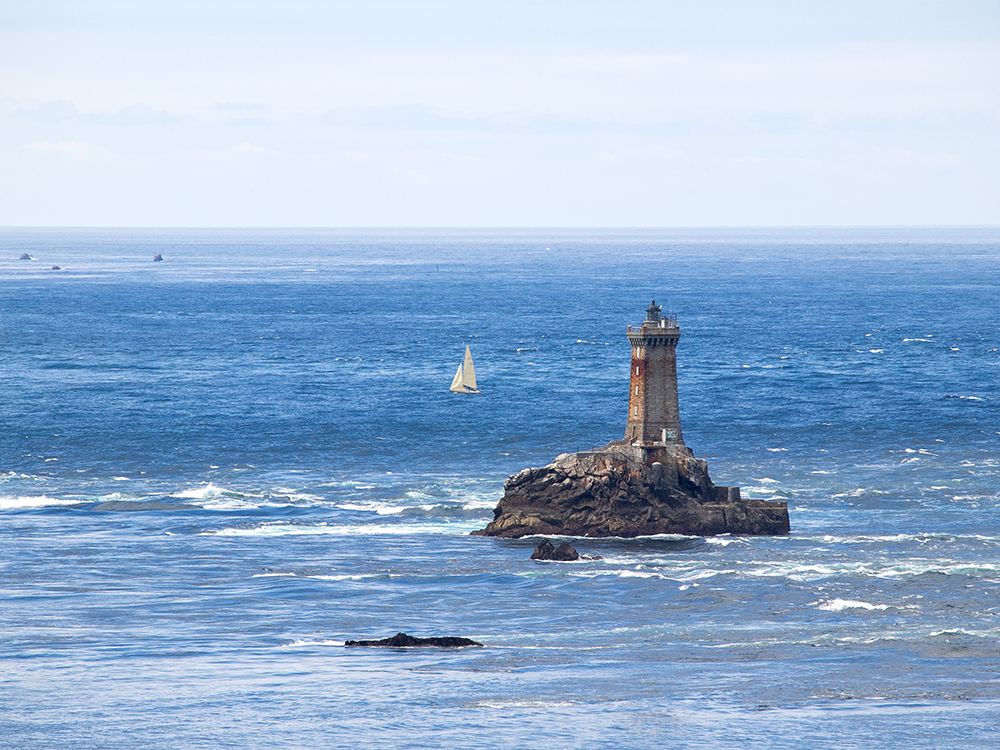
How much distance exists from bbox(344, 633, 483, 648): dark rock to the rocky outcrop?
18.8 meters

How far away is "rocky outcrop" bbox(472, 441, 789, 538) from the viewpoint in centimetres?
7438

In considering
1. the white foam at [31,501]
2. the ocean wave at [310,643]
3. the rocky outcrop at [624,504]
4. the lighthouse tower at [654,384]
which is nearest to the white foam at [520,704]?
the ocean wave at [310,643]

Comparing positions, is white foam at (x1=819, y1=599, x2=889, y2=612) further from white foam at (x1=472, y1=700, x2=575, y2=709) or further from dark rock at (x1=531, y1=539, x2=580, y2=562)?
white foam at (x1=472, y1=700, x2=575, y2=709)

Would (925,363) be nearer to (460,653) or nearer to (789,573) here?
(789,573)

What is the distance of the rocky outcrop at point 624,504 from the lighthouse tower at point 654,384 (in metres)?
2.48

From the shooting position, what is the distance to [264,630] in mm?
57312

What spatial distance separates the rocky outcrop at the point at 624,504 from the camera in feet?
244

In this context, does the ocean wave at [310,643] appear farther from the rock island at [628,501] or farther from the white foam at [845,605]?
the white foam at [845,605]

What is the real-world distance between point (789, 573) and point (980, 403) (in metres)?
56.2

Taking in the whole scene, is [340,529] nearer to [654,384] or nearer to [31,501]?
[654,384]

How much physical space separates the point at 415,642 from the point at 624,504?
2198cm

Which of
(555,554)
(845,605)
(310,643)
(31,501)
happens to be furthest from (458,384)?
(310,643)

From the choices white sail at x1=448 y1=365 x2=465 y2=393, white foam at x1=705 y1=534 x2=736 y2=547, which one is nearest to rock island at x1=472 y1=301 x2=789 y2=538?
white foam at x1=705 y1=534 x2=736 y2=547

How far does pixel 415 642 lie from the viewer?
A: 182ft
